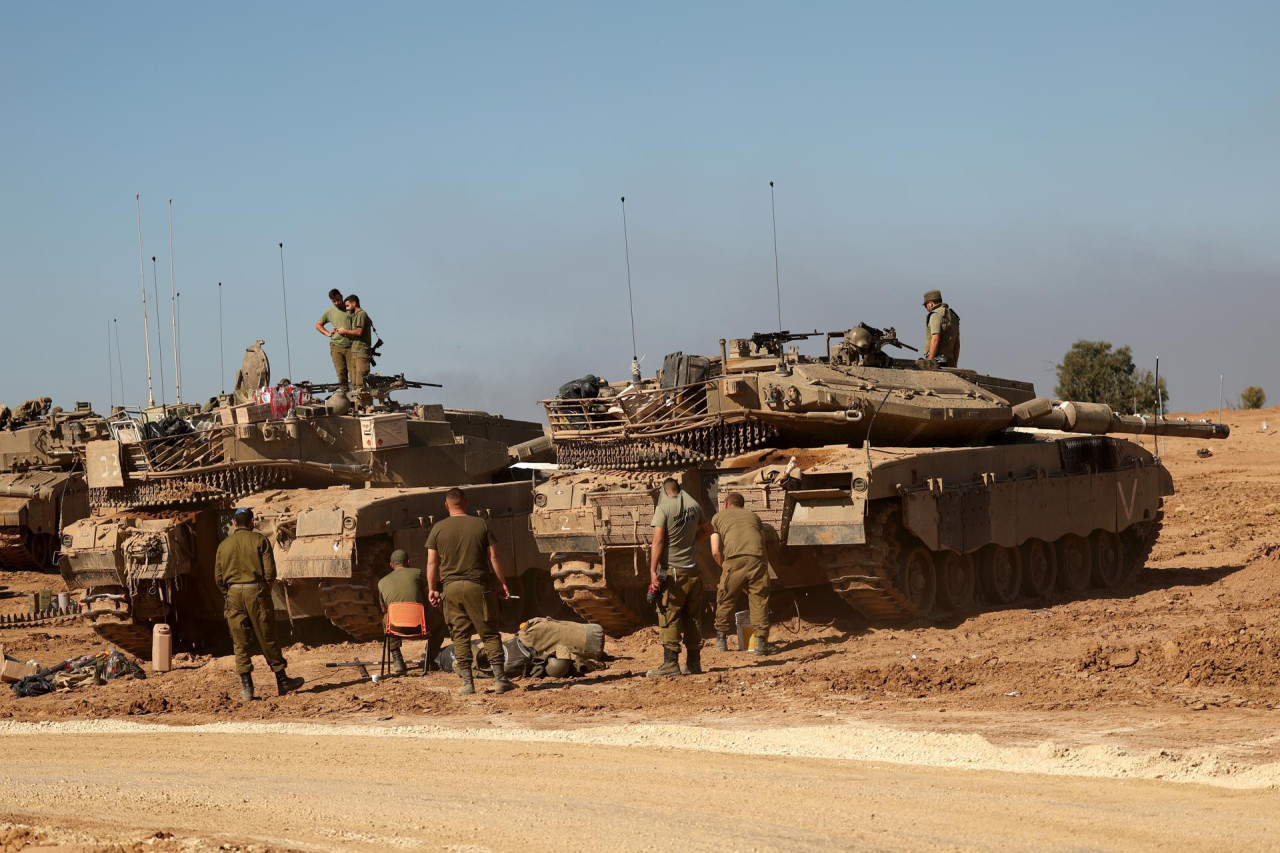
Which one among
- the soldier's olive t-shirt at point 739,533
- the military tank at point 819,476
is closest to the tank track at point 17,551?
the military tank at point 819,476

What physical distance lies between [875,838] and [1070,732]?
3276 mm

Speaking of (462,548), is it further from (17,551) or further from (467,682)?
(17,551)

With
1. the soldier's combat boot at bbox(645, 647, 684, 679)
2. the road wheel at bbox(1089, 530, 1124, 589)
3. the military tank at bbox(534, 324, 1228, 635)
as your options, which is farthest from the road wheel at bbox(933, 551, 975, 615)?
the soldier's combat boot at bbox(645, 647, 684, 679)

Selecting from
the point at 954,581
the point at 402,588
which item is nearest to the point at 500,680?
the point at 402,588

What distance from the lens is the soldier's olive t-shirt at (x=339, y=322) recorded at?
1938 centimetres

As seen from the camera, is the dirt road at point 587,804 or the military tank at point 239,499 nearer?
the dirt road at point 587,804

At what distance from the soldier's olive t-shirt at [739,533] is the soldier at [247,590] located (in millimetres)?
3977

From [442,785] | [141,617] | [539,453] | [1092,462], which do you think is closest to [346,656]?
[141,617]

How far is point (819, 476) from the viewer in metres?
15.4

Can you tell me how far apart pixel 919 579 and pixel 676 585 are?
4111 mm

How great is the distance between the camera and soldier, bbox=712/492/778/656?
1447cm

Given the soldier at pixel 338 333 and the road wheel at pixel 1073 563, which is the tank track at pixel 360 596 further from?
the road wheel at pixel 1073 563

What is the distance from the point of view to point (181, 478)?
18.0 meters

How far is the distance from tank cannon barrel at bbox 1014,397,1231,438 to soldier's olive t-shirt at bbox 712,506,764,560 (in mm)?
5899
